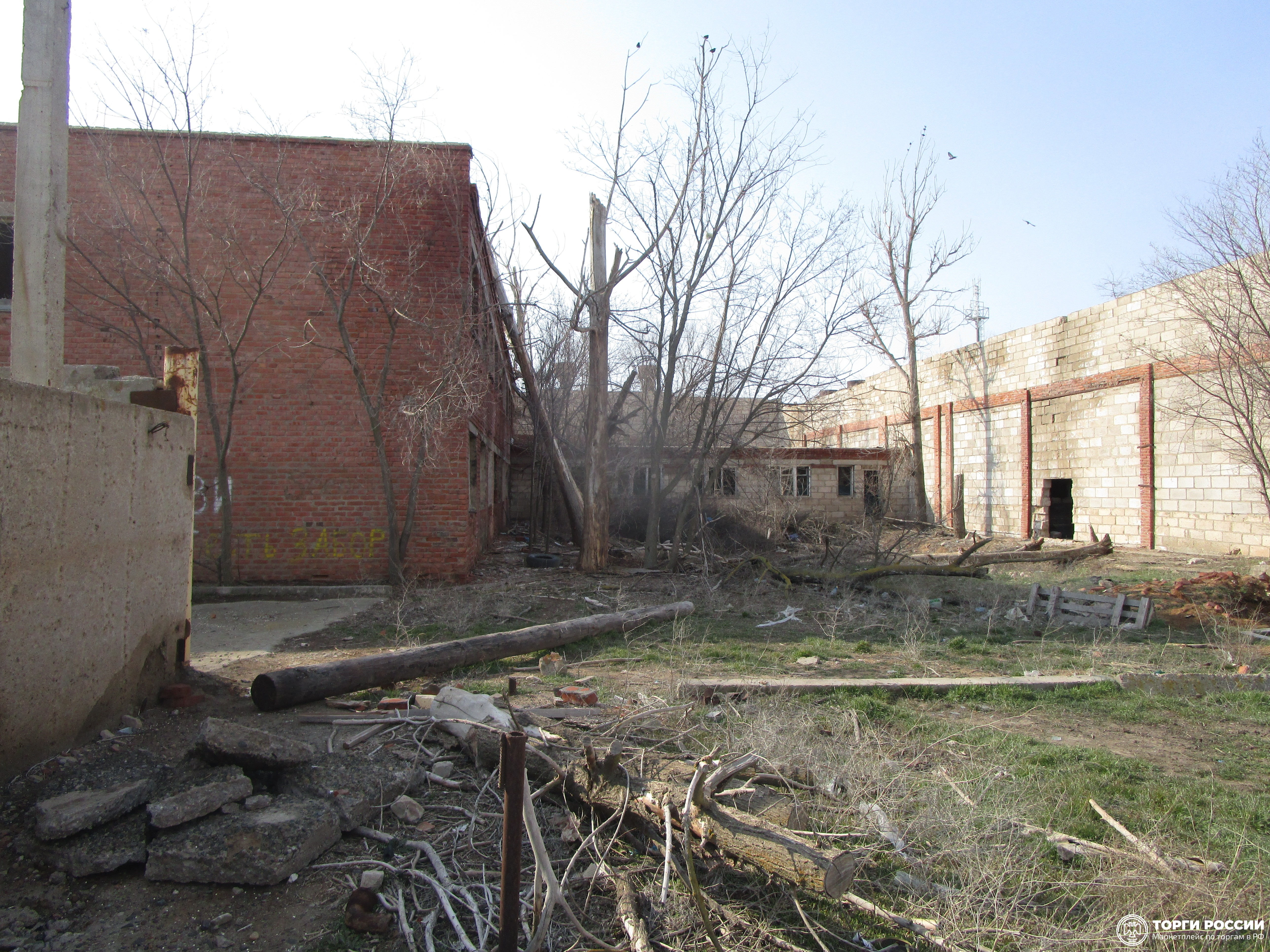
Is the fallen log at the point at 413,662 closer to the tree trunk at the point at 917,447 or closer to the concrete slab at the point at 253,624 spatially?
the concrete slab at the point at 253,624

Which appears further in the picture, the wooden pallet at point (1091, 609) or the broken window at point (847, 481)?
the broken window at point (847, 481)

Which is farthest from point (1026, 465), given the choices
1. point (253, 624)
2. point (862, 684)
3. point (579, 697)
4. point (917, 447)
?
point (253, 624)

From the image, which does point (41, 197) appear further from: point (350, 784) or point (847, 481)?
point (847, 481)

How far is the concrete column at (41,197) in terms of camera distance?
561cm

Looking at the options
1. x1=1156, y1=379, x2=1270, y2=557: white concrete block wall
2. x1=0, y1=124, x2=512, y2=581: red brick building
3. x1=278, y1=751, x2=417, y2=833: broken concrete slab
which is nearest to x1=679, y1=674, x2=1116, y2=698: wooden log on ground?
x1=278, y1=751, x2=417, y2=833: broken concrete slab

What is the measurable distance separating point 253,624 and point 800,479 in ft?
64.9

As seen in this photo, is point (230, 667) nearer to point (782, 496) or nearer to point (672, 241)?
point (672, 241)

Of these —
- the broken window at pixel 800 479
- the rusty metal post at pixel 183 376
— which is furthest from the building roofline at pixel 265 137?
the broken window at pixel 800 479

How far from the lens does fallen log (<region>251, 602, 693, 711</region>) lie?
496 centimetres

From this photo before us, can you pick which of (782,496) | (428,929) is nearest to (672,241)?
(782,496)

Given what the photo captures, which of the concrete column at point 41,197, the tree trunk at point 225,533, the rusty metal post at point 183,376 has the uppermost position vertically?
the concrete column at point 41,197

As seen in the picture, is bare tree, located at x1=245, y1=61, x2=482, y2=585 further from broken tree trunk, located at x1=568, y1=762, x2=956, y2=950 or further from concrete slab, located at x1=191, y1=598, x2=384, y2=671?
broken tree trunk, located at x1=568, y1=762, x2=956, y2=950

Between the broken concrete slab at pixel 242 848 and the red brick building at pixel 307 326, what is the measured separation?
7553 mm

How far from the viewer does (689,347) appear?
1457cm
